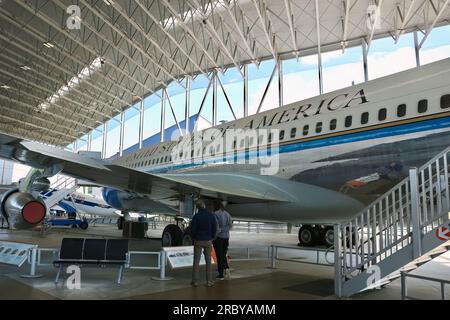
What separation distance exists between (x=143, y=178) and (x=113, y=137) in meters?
31.4

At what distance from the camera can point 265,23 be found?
20031mm

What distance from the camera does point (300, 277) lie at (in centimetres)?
Result: 740

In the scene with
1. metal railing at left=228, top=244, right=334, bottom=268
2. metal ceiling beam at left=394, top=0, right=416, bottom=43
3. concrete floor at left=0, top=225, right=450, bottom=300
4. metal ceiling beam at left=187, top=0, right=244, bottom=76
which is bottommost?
concrete floor at left=0, top=225, right=450, bottom=300

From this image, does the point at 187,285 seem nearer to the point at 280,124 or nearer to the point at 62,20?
the point at 280,124

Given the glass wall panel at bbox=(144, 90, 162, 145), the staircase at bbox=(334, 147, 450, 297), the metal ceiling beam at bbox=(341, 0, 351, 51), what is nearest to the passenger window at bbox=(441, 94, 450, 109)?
the staircase at bbox=(334, 147, 450, 297)

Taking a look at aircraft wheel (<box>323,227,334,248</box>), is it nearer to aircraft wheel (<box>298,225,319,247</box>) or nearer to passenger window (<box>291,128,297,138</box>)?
aircraft wheel (<box>298,225,319,247</box>)

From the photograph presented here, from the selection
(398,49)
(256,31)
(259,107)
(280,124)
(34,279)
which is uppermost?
(256,31)

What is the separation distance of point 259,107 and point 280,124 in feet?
46.9

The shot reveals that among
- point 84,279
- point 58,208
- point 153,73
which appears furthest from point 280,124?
point 58,208

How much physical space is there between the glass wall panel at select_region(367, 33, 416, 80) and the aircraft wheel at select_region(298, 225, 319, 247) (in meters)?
9.81

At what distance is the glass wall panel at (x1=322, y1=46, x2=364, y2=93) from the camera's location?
20.2m

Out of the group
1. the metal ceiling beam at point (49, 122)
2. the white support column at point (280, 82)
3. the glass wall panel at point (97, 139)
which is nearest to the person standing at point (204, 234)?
the white support column at point (280, 82)

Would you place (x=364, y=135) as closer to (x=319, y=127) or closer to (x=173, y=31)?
(x=319, y=127)

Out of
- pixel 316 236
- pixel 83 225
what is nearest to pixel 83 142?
pixel 83 225
